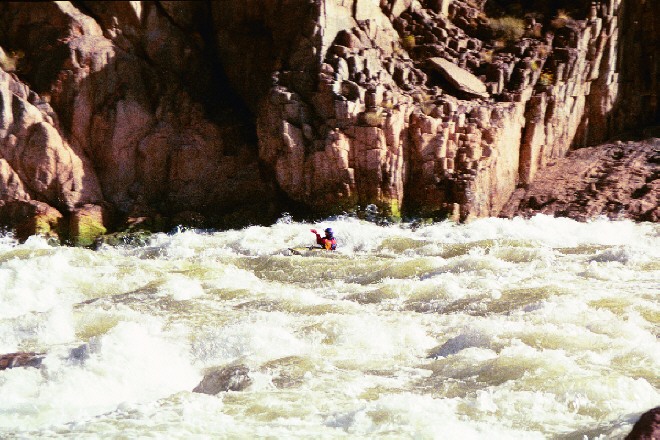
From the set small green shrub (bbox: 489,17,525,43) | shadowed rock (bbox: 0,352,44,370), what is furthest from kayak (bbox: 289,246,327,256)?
small green shrub (bbox: 489,17,525,43)

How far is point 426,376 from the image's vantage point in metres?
8.53

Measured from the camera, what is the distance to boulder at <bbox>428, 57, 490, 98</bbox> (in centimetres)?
1898

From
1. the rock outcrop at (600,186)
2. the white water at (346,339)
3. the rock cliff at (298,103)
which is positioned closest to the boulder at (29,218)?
the rock cliff at (298,103)

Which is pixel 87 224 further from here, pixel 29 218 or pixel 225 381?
pixel 225 381

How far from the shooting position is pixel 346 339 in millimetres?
9773

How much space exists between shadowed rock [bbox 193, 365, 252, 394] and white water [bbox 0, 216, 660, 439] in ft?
0.36

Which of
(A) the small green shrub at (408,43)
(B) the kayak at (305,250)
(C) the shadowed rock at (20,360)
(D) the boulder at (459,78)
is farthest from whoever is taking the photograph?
(A) the small green shrub at (408,43)

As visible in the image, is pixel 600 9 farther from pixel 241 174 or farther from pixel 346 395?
pixel 346 395

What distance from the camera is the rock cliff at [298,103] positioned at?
17.9 metres

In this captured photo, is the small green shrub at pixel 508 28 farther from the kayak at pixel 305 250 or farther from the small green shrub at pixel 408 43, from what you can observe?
the kayak at pixel 305 250

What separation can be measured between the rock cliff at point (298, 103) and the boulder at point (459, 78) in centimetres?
3

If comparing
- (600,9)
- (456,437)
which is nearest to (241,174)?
(600,9)

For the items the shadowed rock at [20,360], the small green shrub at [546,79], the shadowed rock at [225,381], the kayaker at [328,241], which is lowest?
the shadowed rock at [225,381]

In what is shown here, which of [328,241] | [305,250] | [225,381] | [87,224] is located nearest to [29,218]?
[87,224]
